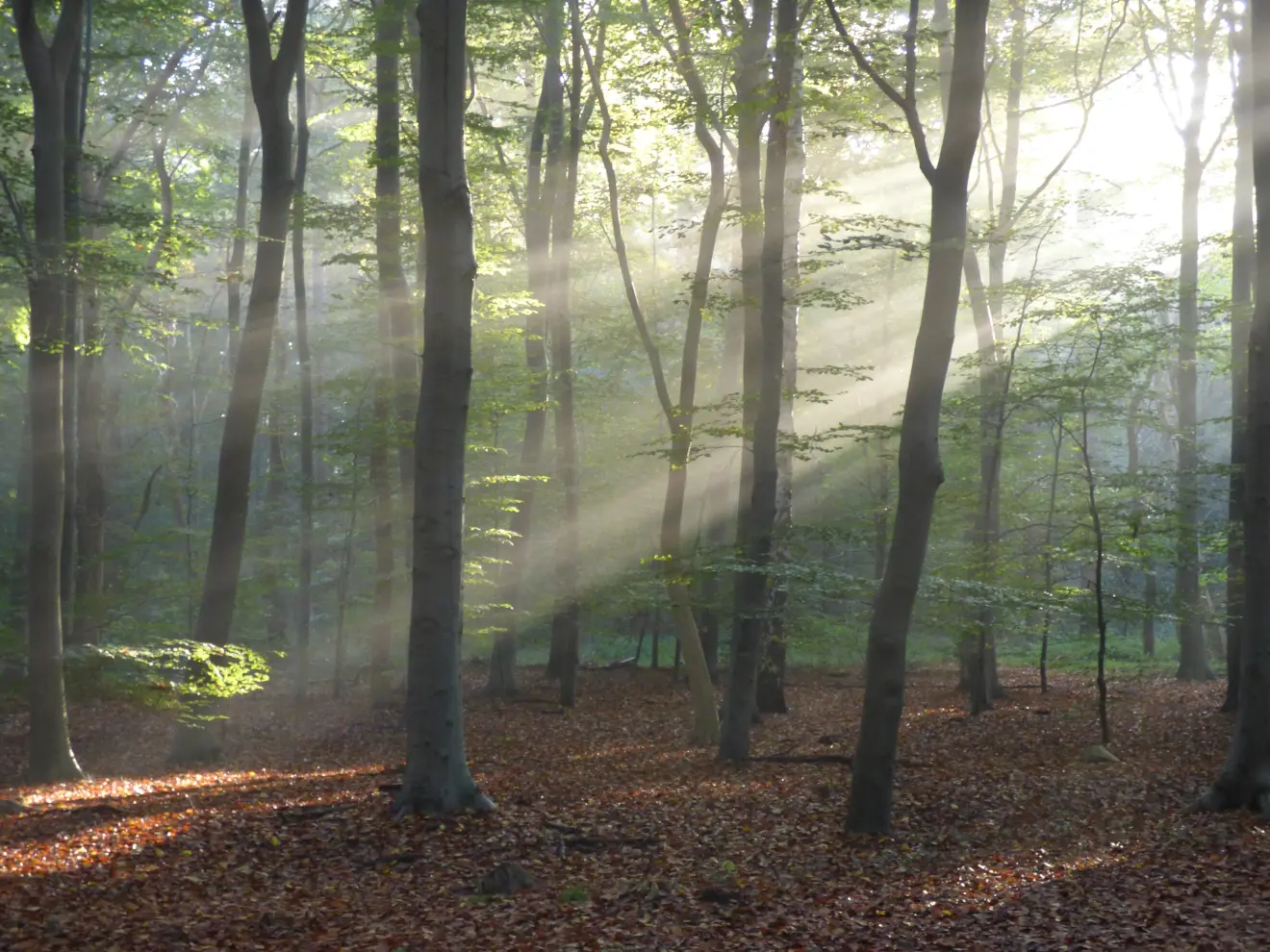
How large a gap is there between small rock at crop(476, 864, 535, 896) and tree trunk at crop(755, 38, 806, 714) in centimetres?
508

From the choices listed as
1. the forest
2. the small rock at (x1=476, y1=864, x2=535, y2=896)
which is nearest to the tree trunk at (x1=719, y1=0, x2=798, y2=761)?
the forest

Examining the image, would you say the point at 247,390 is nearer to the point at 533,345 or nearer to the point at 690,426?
the point at 690,426

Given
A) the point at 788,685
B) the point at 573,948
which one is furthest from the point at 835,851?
the point at 788,685

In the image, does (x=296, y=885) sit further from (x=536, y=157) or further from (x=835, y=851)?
(x=536, y=157)

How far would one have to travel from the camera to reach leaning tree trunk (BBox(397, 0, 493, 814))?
27.6 feet

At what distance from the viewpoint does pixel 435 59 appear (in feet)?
27.5

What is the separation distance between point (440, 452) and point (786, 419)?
768cm

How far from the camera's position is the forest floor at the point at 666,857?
6.07m

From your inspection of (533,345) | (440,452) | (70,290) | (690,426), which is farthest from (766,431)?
(533,345)

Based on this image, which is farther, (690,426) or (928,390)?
(690,426)

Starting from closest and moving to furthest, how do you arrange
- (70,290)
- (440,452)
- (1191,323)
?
(440,452)
(70,290)
(1191,323)

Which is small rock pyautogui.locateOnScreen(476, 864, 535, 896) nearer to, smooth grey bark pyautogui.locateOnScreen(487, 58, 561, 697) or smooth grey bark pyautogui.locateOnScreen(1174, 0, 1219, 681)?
smooth grey bark pyautogui.locateOnScreen(487, 58, 561, 697)

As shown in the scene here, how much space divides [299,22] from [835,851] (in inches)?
427

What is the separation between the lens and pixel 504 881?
6938mm
